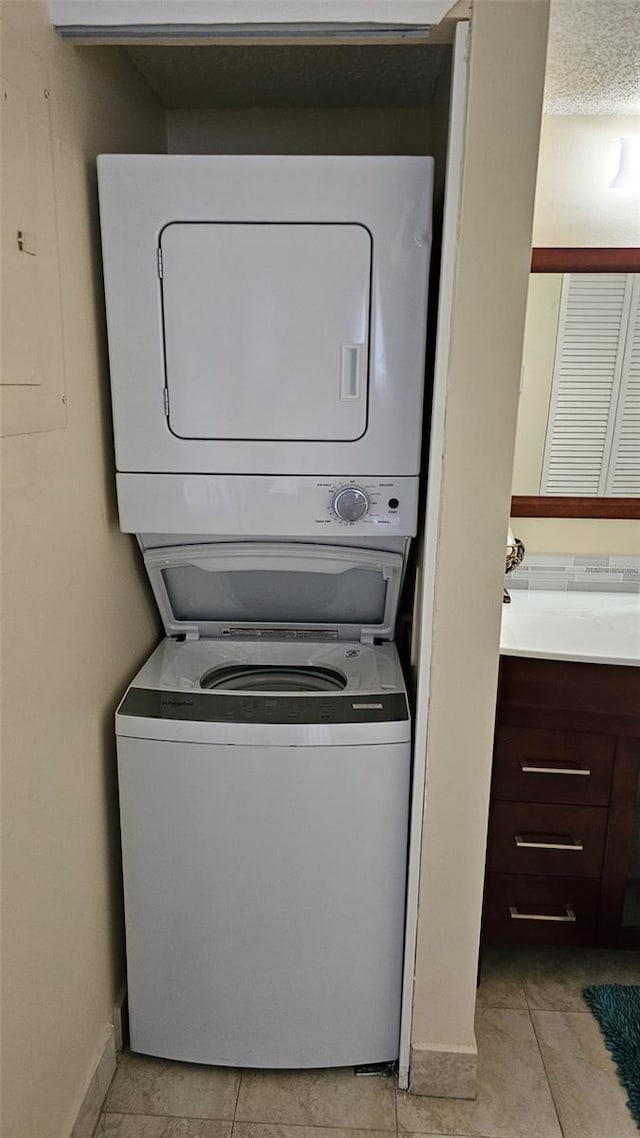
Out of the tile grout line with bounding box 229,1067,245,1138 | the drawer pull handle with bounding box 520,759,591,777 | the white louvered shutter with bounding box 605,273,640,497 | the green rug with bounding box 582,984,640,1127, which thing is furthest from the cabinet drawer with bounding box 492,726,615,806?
the tile grout line with bounding box 229,1067,245,1138

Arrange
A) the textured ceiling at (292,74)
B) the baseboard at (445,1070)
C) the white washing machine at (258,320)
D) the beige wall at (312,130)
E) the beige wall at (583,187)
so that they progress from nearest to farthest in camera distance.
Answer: the white washing machine at (258,320) → the textured ceiling at (292,74) → the baseboard at (445,1070) → the beige wall at (312,130) → the beige wall at (583,187)

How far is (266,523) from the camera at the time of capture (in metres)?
1.65

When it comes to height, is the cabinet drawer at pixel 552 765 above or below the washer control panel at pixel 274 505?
below

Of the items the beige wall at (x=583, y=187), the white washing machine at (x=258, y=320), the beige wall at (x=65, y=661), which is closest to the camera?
the beige wall at (x=65, y=661)

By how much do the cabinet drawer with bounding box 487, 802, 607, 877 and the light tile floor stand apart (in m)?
0.35

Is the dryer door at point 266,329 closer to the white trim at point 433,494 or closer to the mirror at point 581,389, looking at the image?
the white trim at point 433,494

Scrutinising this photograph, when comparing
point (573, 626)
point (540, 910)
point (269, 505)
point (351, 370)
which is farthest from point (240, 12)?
point (540, 910)

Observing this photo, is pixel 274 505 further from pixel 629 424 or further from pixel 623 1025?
pixel 623 1025

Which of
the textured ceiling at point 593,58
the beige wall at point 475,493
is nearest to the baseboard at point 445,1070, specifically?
the beige wall at point 475,493

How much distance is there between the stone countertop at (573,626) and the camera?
1827 mm

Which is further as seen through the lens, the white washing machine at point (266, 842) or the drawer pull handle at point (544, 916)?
the drawer pull handle at point (544, 916)

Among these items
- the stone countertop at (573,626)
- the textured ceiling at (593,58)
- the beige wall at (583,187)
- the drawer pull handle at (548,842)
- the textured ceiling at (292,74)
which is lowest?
the drawer pull handle at (548,842)

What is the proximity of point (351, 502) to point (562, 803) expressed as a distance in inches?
37.0

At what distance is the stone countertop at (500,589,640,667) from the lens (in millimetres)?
1827
